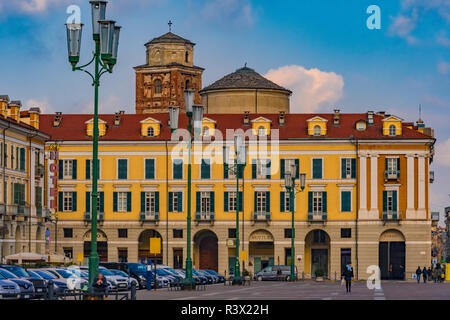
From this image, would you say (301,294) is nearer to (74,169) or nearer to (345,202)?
(345,202)

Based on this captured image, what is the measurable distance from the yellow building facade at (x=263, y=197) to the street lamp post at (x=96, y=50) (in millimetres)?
69689

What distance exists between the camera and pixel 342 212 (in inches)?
4427

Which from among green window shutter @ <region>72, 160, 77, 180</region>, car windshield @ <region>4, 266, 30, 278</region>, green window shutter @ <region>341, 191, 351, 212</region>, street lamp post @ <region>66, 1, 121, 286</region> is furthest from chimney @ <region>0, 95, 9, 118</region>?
street lamp post @ <region>66, 1, 121, 286</region>

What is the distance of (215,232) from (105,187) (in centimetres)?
1117

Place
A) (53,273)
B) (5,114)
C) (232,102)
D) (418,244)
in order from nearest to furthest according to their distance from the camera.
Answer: (53,273) → (5,114) → (418,244) → (232,102)

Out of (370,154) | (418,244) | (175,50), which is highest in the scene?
(175,50)

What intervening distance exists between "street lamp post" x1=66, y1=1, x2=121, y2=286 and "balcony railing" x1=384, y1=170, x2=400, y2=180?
71.4 m

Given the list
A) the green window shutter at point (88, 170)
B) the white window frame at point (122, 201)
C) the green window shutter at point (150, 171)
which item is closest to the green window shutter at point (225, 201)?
the green window shutter at point (150, 171)

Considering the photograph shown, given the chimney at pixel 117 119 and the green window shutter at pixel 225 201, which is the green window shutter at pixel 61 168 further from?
the green window shutter at pixel 225 201

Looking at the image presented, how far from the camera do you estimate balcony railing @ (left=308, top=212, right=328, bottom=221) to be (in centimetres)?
11206

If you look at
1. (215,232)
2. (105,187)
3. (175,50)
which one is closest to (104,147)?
(105,187)

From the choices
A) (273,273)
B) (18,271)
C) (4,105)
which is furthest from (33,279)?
(273,273)
